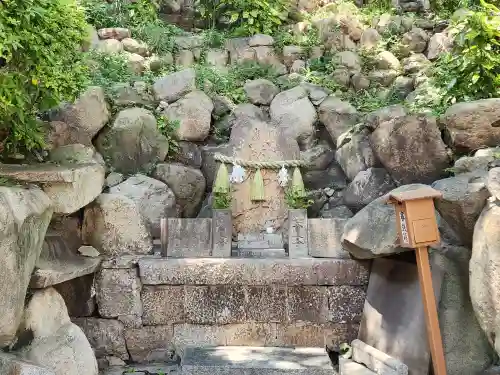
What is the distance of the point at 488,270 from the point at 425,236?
558mm

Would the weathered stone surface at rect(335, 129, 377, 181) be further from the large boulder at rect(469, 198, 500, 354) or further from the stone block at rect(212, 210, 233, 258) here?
the large boulder at rect(469, 198, 500, 354)

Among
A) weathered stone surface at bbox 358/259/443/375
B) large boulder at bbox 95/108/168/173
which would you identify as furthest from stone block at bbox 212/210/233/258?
weathered stone surface at bbox 358/259/443/375

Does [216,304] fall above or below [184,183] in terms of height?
below

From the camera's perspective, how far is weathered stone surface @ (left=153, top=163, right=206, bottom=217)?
7.36 meters

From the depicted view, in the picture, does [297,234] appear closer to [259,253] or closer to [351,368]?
[259,253]

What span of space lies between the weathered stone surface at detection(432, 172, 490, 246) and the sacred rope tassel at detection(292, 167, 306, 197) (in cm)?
190

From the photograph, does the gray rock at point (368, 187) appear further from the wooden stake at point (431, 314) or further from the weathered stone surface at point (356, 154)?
the wooden stake at point (431, 314)

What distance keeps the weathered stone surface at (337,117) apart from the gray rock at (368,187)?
1.22m

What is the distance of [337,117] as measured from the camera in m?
8.20

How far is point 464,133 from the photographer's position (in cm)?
623

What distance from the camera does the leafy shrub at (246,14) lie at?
10.3m

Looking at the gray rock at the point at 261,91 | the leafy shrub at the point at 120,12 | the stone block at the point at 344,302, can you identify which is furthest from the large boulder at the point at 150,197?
the leafy shrub at the point at 120,12

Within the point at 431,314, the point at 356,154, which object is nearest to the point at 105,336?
the point at 431,314

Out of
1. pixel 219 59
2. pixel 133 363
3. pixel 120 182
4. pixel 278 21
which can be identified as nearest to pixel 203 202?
pixel 120 182
